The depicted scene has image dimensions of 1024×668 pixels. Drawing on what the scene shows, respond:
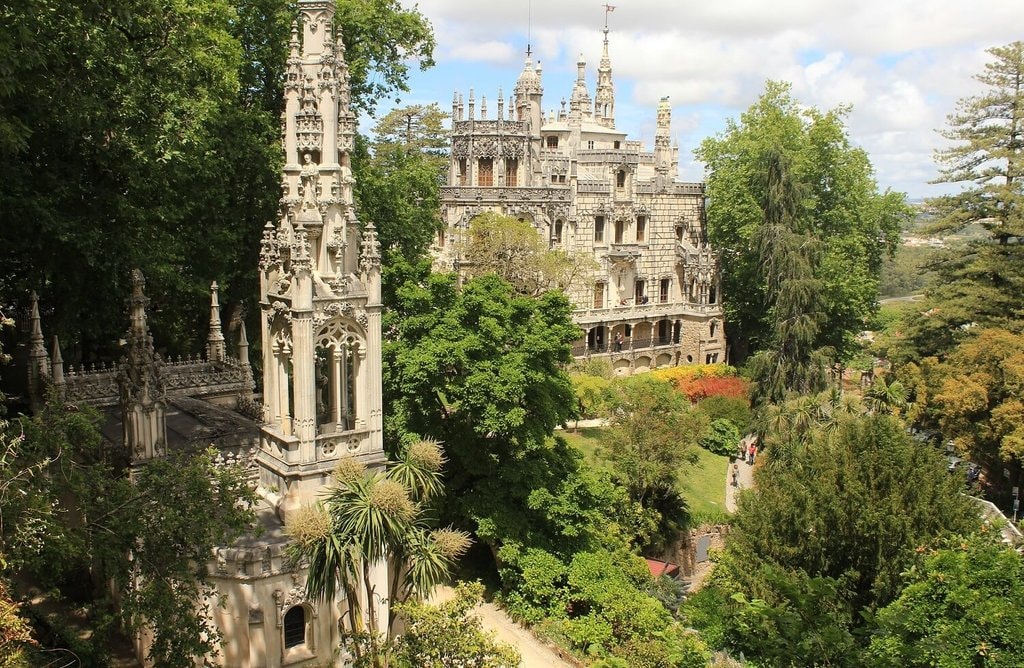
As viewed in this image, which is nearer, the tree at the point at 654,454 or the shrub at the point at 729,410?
the tree at the point at 654,454

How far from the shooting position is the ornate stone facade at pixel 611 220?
156 ft

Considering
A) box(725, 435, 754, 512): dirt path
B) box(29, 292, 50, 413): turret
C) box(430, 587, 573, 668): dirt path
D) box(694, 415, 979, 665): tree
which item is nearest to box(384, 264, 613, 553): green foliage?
box(430, 587, 573, 668): dirt path

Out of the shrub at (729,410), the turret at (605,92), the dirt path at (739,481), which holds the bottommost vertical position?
the dirt path at (739,481)

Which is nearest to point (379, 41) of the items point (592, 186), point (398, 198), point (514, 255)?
point (398, 198)

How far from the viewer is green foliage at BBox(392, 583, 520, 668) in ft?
35.7

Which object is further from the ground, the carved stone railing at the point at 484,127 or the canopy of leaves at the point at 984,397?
the carved stone railing at the point at 484,127

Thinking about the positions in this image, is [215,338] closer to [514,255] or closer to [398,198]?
[398,198]

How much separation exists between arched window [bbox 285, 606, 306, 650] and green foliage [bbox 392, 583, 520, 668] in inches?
136

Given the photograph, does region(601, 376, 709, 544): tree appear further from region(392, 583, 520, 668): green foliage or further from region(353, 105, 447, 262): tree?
region(392, 583, 520, 668): green foliage

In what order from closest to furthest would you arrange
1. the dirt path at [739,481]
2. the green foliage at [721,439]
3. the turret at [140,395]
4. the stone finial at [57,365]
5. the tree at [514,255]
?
the turret at [140,395] → the stone finial at [57,365] → the dirt path at [739,481] → the green foliage at [721,439] → the tree at [514,255]

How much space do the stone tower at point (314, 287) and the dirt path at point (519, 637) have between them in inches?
168

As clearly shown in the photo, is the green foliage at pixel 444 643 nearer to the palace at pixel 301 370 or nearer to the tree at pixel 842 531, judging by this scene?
the palace at pixel 301 370

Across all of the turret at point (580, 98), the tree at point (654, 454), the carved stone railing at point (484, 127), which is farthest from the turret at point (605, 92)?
the tree at point (654, 454)

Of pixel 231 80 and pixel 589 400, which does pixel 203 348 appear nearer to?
pixel 231 80
